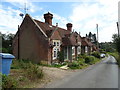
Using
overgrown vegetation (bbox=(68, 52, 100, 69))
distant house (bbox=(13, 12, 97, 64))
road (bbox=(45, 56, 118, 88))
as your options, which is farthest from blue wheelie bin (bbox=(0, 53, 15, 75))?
overgrown vegetation (bbox=(68, 52, 100, 69))

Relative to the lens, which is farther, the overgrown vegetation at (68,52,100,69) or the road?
the overgrown vegetation at (68,52,100,69)

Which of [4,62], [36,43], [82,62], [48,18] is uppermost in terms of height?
[48,18]

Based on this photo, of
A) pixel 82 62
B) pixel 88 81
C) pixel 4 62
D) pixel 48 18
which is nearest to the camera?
pixel 4 62

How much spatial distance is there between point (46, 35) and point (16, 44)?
602cm

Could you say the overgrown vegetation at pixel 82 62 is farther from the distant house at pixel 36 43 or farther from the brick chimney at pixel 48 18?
the brick chimney at pixel 48 18

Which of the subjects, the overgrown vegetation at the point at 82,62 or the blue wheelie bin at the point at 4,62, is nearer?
the blue wheelie bin at the point at 4,62

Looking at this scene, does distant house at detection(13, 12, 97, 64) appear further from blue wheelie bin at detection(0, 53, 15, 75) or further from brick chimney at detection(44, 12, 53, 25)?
blue wheelie bin at detection(0, 53, 15, 75)

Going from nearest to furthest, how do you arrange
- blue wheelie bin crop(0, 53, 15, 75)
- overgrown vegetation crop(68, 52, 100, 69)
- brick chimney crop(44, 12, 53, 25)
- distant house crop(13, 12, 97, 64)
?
blue wheelie bin crop(0, 53, 15, 75), overgrown vegetation crop(68, 52, 100, 69), distant house crop(13, 12, 97, 64), brick chimney crop(44, 12, 53, 25)

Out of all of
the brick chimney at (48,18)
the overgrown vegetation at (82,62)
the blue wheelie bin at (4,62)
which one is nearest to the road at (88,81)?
the blue wheelie bin at (4,62)

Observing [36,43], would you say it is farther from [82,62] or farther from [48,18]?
[82,62]

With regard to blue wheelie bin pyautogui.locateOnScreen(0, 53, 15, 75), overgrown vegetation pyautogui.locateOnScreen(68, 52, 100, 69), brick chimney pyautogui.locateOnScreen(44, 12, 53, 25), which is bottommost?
overgrown vegetation pyautogui.locateOnScreen(68, 52, 100, 69)

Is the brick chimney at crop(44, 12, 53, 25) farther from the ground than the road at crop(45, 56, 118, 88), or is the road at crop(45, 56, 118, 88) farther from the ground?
the brick chimney at crop(44, 12, 53, 25)

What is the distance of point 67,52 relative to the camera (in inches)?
1086

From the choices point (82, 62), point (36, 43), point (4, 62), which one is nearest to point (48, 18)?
point (36, 43)
